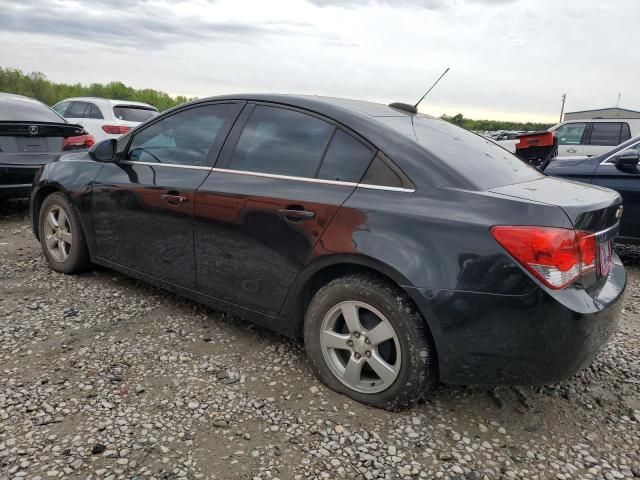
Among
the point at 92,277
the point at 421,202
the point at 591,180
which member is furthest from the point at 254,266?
the point at 591,180

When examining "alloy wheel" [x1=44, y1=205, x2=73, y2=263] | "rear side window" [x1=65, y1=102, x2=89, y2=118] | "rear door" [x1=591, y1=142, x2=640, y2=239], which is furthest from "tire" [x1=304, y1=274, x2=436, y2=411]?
"rear side window" [x1=65, y1=102, x2=89, y2=118]

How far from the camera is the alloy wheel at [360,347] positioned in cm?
246

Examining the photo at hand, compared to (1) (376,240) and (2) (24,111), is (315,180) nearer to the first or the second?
(1) (376,240)

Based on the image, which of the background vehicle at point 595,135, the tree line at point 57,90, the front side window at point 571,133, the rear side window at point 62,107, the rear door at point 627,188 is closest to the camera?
the rear door at point 627,188

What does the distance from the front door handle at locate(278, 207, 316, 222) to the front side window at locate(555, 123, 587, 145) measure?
10150mm

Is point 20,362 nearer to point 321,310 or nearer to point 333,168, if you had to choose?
point 321,310

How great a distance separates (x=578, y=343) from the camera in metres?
2.20

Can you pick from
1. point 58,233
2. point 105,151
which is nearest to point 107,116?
point 58,233

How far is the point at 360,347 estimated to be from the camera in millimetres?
2539

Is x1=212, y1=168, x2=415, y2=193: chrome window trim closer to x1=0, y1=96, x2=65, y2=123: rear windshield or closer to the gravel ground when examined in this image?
the gravel ground

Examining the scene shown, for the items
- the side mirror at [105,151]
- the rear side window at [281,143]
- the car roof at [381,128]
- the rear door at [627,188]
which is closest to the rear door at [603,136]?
the rear door at [627,188]

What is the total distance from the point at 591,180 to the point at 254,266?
4.25 meters

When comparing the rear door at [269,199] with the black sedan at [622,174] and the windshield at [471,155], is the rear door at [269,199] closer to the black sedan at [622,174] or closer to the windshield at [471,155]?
the windshield at [471,155]

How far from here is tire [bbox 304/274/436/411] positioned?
7.77 feet
